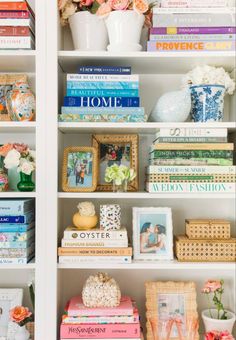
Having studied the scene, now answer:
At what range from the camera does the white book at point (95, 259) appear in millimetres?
1719

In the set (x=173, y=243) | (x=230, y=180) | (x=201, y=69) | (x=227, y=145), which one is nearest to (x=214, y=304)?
(x=173, y=243)

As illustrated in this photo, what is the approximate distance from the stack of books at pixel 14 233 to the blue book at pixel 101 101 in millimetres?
449

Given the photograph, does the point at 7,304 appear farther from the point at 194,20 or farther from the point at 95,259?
the point at 194,20

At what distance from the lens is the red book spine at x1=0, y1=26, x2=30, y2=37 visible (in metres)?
1.72

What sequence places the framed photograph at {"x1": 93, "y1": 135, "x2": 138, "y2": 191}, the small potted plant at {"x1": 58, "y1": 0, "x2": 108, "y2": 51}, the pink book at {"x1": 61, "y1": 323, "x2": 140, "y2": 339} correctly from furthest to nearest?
1. the framed photograph at {"x1": 93, "y1": 135, "x2": 138, "y2": 191}
2. the small potted plant at {"x1": 58, "y1": 0, "x2": 108, "y2": 51}
3. the pink book at {"x1": 61, "y1": 323, "x2": 140, "y2": 339}

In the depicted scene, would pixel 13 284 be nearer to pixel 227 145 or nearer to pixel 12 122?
pixel 12 122

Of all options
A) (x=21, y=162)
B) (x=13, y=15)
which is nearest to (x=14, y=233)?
(x=21, y=162)

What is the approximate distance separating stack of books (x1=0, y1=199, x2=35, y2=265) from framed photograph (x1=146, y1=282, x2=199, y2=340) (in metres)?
0.56

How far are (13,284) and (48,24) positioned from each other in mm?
1148

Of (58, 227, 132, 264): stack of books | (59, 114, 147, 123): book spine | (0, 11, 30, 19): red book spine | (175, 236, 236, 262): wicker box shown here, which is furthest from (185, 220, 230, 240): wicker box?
(0, 11, 30, 19): red book spine

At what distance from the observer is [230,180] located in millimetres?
1745

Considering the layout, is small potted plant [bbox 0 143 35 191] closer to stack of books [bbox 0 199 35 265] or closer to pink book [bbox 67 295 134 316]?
stack of books [bbox 0 199 35 265]

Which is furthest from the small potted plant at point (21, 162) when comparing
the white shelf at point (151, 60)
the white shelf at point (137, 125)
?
the white shelf at point (151, 60)

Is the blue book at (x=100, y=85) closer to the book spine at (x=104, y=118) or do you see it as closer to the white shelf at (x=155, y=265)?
the book spine at (x=104, y=118)
